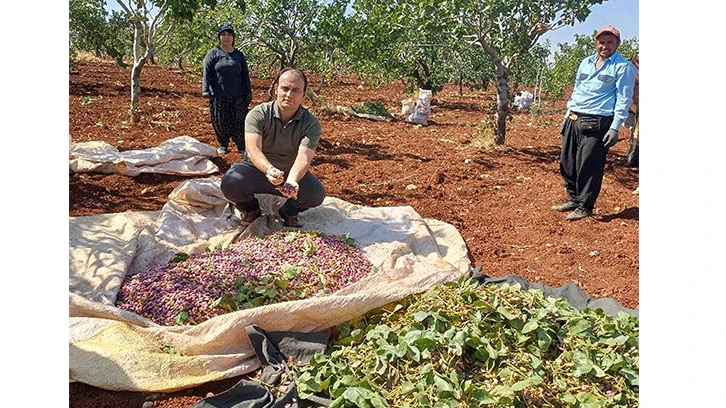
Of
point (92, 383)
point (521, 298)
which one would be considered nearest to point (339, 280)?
point (521, 298)

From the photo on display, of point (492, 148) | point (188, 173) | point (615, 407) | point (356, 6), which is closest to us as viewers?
point (615, 407)

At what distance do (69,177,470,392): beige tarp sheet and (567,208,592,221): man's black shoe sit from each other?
1.17 m

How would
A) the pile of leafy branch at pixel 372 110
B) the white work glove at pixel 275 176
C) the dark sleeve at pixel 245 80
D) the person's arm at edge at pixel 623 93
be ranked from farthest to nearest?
the pile of leafy branch at pixel 372 110 → the dark sleeve at pixel 245 80 → the person's arm at edge at pixel 623 93 → the white work glove at pixel 275 176

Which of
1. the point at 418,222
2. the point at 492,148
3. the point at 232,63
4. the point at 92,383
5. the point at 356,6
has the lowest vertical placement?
the point at 92,383

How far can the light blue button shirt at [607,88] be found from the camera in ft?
12.5

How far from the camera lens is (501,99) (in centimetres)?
704

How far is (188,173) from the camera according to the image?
16.5 feet

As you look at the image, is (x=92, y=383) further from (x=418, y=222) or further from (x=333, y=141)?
(x=333, y=141)

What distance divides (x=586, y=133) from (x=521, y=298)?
7.63 feet

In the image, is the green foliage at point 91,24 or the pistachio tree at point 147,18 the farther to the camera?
the green foliage at point 91,24

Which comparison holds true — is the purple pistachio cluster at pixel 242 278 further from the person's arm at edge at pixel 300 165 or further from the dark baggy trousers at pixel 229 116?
the dark baggy trousers at pixel 229 116

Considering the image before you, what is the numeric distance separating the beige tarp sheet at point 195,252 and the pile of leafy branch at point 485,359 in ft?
0.98

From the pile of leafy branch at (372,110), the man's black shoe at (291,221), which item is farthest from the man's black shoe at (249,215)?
the pile of leafy branch at (372,110)

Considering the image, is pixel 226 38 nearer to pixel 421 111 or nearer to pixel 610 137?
pixel 610 137
